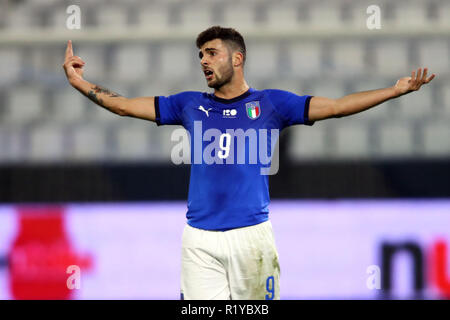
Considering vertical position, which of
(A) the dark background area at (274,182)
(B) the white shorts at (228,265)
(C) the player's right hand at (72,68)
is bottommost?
(B) the white shorts at (228,265)

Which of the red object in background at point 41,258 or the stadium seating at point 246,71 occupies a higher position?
the stadium seating at point 246,71

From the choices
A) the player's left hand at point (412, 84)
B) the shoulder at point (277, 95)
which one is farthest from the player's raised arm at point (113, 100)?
the player's left hand at point (412, 84)

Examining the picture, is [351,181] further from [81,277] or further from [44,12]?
[44,12]

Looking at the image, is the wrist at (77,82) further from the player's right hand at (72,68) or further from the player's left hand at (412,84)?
the player's left hand at (412,84)

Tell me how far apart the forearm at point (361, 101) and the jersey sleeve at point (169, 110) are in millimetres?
708

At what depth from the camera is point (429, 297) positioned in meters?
4.31

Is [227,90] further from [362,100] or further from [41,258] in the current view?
[41,258]

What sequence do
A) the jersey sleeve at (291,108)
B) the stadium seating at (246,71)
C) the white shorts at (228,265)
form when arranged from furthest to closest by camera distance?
the stadium seating at (246,71)
the jersey sleeve at (291,108)
the white shorts at (228,265)

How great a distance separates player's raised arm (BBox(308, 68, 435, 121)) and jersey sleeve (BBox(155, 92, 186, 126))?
59cm

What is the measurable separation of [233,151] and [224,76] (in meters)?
0.36

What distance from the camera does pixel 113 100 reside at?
250 cm

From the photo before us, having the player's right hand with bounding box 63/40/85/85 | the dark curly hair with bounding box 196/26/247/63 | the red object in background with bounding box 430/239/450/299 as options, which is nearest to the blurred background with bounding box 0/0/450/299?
the red object in background with bounding box 430/239/450/299

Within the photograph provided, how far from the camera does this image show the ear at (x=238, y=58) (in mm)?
2475

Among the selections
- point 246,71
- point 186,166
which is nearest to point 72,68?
point 186,166
